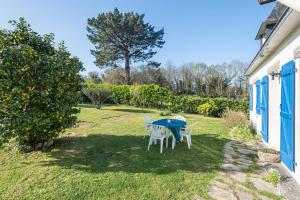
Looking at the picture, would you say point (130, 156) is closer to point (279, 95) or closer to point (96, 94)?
point (279, 95)

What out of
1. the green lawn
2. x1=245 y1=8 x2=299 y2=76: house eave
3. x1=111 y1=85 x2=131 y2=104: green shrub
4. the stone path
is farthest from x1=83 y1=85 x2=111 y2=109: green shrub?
x1=245 y1=8 x2=299 y2=76: house eave

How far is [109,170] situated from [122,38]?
24823mm

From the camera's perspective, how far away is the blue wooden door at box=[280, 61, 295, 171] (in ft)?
12.0

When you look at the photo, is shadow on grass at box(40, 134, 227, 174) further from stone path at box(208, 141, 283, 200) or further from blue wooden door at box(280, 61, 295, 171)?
blue wooden door at box(280, 61, 295, 171)

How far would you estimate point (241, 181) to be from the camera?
3699mm

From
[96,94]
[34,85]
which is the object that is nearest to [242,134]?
[34,85]

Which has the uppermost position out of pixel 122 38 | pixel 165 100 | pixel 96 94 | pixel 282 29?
pixel 122 38

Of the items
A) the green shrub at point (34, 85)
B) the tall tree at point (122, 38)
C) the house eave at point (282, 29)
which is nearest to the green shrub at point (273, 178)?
the house eave at point (282, 29)

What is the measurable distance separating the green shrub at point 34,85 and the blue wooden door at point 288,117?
17.8ft

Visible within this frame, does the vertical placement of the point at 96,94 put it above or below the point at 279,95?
above

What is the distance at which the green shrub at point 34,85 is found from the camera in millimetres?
4430

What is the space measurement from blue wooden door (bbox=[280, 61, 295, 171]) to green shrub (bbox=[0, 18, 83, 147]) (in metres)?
5.44

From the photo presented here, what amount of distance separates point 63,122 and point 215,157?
4.52 m

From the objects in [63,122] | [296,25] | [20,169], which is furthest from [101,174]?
[296,25]
